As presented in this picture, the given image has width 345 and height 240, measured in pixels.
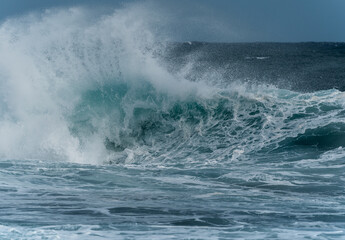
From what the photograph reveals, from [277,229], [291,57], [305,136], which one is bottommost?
[277,229]

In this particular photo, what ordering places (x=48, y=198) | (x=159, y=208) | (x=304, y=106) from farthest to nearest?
(x=304, y=106), (x=48, y=198), (x=159, y=208)

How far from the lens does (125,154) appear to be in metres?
12.4

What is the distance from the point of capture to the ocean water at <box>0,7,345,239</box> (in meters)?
5.29

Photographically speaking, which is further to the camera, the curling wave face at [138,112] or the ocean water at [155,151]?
the curling wave face at [138,112]

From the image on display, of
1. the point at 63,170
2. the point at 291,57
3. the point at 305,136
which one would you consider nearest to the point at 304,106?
the point at 305,136

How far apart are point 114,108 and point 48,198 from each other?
8.40 m

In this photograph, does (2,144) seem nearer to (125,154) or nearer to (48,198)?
(125,154)

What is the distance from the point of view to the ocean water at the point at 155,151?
5285 millimetres

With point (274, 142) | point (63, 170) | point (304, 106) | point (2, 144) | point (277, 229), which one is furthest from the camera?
point (304, 106)

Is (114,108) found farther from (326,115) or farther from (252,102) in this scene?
(326,115)

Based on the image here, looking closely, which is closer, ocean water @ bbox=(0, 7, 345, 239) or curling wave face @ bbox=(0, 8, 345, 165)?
ocean water @ bbox=(0, 7, 345, 239)

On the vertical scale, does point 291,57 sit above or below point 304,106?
above

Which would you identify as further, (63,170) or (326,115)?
(326,115)

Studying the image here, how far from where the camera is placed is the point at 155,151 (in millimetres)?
12328
